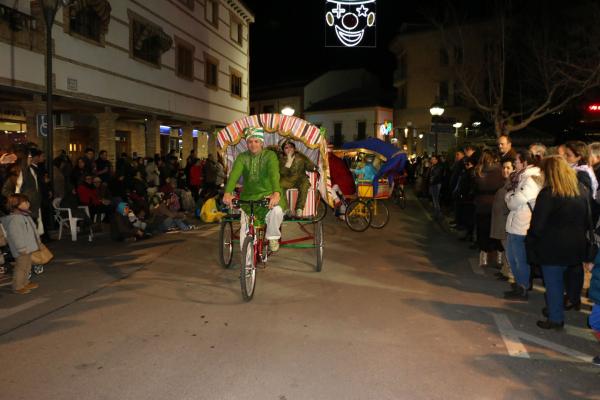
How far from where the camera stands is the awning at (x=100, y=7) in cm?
1578

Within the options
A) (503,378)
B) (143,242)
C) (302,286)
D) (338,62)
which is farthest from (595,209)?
(338,62)

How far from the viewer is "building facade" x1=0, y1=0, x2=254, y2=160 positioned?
45.4 feet

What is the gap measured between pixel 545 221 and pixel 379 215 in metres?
9.26

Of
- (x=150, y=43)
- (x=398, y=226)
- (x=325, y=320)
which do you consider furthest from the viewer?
(x=150, y=43)

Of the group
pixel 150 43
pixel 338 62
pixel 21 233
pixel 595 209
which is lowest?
pixel 21 233

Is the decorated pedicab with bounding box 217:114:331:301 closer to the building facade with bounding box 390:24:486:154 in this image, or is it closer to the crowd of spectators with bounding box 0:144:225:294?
the crowd of spectators with bounding box 0:144:225:294

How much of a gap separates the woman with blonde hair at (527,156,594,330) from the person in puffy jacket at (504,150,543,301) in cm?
99

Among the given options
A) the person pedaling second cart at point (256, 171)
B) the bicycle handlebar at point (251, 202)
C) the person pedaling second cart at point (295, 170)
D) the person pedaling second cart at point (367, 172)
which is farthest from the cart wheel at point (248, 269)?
the person pedaling second cart at point (367, 172)

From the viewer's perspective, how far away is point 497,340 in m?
5.69

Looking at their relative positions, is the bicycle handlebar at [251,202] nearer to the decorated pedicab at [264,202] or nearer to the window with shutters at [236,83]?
the decorated pedicab at [264,202]

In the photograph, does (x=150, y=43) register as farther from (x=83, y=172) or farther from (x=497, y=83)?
(x=497, y=83)

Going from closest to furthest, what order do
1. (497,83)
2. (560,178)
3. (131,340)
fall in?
(131,340), (560,178), (497,83)

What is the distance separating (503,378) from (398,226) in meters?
10.5

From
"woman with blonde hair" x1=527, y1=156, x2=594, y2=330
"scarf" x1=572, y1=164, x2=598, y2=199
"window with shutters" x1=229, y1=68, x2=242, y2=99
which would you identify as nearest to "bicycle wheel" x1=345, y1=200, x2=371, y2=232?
"scarf" x1=572, y1=164, x2=598, y2=199
